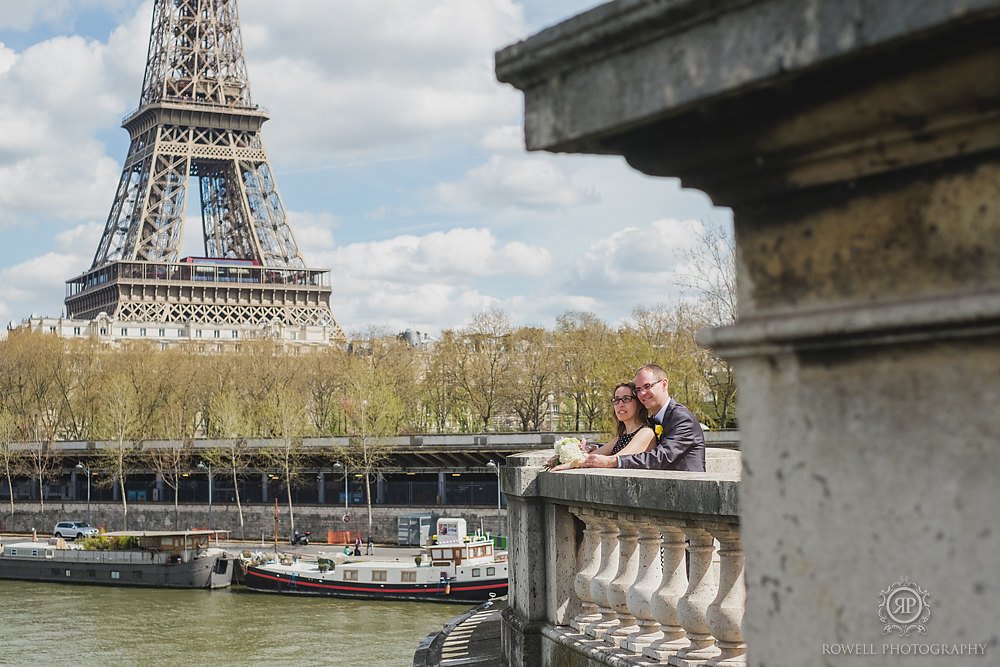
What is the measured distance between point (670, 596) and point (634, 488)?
438 mm

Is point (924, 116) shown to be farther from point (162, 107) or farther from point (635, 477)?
point (162, 107)

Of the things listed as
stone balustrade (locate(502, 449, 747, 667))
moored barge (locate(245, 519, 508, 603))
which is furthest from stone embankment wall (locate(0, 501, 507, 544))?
stone balustrade (locate(502, 449, 747, 667))

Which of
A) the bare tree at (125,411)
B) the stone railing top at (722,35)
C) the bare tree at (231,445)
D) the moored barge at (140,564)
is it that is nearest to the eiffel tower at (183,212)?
the bare tree at (125,411)

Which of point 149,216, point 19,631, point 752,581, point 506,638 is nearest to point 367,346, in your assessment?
point 149,216

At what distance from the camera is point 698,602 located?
4625mm

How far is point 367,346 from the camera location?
7225 centimetres

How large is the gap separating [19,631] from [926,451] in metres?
33.6

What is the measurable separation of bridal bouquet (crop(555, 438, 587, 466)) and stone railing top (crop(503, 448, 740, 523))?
0.12m

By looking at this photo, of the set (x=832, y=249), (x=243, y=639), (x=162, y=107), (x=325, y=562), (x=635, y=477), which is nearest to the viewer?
(x=832, y=249)

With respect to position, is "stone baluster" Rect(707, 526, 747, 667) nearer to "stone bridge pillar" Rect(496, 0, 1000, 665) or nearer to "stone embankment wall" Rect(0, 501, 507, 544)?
"stone bridge pillar" Rect(496, 0, 1000, 665)

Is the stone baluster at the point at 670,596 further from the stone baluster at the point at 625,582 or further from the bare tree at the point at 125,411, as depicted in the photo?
the bare tree at the point at 125,411

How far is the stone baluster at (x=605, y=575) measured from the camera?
5.33 m

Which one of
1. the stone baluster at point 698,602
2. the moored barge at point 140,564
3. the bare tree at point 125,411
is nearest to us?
the stone baluster at point 698,602

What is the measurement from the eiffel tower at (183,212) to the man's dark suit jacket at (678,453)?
3430 inches
